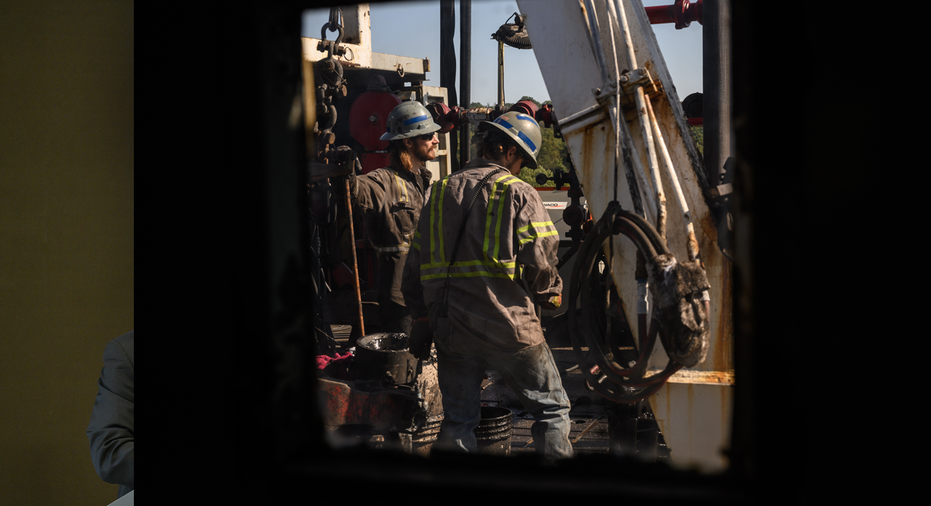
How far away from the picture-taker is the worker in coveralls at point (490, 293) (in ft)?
10.1

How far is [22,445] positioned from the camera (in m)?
2.60

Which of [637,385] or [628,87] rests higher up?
[628,87]

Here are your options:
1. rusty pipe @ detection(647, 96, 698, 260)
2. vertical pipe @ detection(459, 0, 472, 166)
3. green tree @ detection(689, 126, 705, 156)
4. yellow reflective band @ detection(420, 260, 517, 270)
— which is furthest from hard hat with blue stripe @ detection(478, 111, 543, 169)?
vertical pipe @ detection(459, 0, 472, 166)

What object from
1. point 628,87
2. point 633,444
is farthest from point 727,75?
point 633,444

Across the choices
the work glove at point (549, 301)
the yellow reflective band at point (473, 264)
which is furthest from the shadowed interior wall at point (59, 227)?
the work glove at point (549, 301)

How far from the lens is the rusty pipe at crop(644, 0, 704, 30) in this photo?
5941 millimetres

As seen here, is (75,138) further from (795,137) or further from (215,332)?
(795,137)

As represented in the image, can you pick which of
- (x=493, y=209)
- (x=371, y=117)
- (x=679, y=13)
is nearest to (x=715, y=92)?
(x=493, y=209)

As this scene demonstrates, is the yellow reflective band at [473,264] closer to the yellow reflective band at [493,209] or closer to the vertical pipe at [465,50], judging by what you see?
the yellow reflective band at [493,209]

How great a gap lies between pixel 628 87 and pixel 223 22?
70.7 inches

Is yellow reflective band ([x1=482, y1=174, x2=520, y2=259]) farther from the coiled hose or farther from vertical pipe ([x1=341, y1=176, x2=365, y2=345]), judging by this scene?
vertical pipe ([x1=341, y1=176, x2=365, y2=345])

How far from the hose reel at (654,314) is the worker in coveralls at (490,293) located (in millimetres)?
303

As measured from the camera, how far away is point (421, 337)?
343 cm

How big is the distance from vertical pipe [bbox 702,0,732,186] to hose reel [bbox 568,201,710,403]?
0.82 meters
